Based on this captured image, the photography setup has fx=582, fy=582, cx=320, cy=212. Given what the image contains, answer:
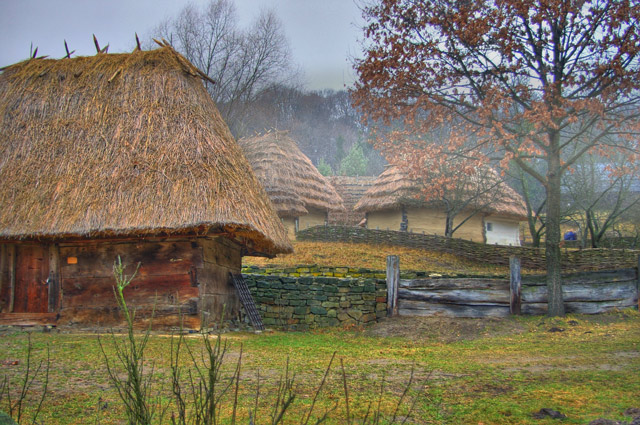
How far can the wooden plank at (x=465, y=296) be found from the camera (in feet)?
40.4

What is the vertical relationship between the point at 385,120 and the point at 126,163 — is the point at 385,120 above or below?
above

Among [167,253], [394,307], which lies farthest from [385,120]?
[167,253]

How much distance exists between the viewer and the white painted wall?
28.5 metres

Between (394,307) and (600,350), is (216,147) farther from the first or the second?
(600,350)

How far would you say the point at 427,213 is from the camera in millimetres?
27203

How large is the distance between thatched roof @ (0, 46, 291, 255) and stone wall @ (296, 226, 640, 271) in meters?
→ 10.9

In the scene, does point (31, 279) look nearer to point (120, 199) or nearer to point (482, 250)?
point (120, 199)

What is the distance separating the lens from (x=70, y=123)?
12.1 meters

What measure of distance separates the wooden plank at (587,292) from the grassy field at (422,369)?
17.6 inches

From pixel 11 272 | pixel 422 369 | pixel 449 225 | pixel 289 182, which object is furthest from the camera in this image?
pixel 289 182

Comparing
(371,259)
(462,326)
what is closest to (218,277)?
(462,326)

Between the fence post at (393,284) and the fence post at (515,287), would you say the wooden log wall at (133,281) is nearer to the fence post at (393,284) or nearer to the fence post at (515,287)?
the fence post at (393,284)

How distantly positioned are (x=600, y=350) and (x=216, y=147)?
25.0ft

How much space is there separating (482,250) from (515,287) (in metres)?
9.97
